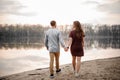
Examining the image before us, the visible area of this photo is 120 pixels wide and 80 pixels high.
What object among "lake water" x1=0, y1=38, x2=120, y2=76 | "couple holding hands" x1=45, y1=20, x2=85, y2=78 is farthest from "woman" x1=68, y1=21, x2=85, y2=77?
"lake water" x1=0, y1=38, x2=120, y2=76

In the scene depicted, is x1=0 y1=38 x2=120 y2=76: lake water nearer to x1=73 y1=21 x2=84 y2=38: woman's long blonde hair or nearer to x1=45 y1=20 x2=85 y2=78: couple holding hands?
x1=45 y1=20 x2=85 y2=78: couple holding hands

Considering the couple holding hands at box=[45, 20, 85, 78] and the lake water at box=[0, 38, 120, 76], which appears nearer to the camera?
the couple holding hands at box=[45, 20, 85, 78]

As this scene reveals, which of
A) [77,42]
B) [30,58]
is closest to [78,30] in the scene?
[77,42]

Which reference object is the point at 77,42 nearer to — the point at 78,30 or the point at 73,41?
the point at 73,41

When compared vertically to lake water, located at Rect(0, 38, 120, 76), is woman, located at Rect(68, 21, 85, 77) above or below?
above

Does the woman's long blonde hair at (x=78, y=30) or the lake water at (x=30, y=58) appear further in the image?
the lake water at (x=30, y=58)

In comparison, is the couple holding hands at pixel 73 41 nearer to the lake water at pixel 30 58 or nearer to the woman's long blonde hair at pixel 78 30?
the woman's long blonde hair at pixel 78 30

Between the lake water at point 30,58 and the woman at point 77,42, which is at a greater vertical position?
the woman at point 77,42

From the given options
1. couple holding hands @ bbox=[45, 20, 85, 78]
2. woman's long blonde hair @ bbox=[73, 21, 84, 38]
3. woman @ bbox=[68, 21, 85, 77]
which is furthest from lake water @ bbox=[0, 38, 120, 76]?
woman's long blonde hair @ bbox=[73, 21, 84, 38]

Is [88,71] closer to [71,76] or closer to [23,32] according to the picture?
[71,76]

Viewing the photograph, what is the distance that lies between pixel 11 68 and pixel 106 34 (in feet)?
153

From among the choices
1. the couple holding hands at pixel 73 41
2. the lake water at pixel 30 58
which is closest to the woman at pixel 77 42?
the couple holding hands at pixel 73 41

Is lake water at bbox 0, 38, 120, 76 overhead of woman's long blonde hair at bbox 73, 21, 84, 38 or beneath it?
beneath

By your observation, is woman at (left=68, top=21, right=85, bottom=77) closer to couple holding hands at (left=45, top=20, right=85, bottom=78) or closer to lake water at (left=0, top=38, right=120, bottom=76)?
couple holding hands at (left=45, top=20, right=85, bottom=78)
